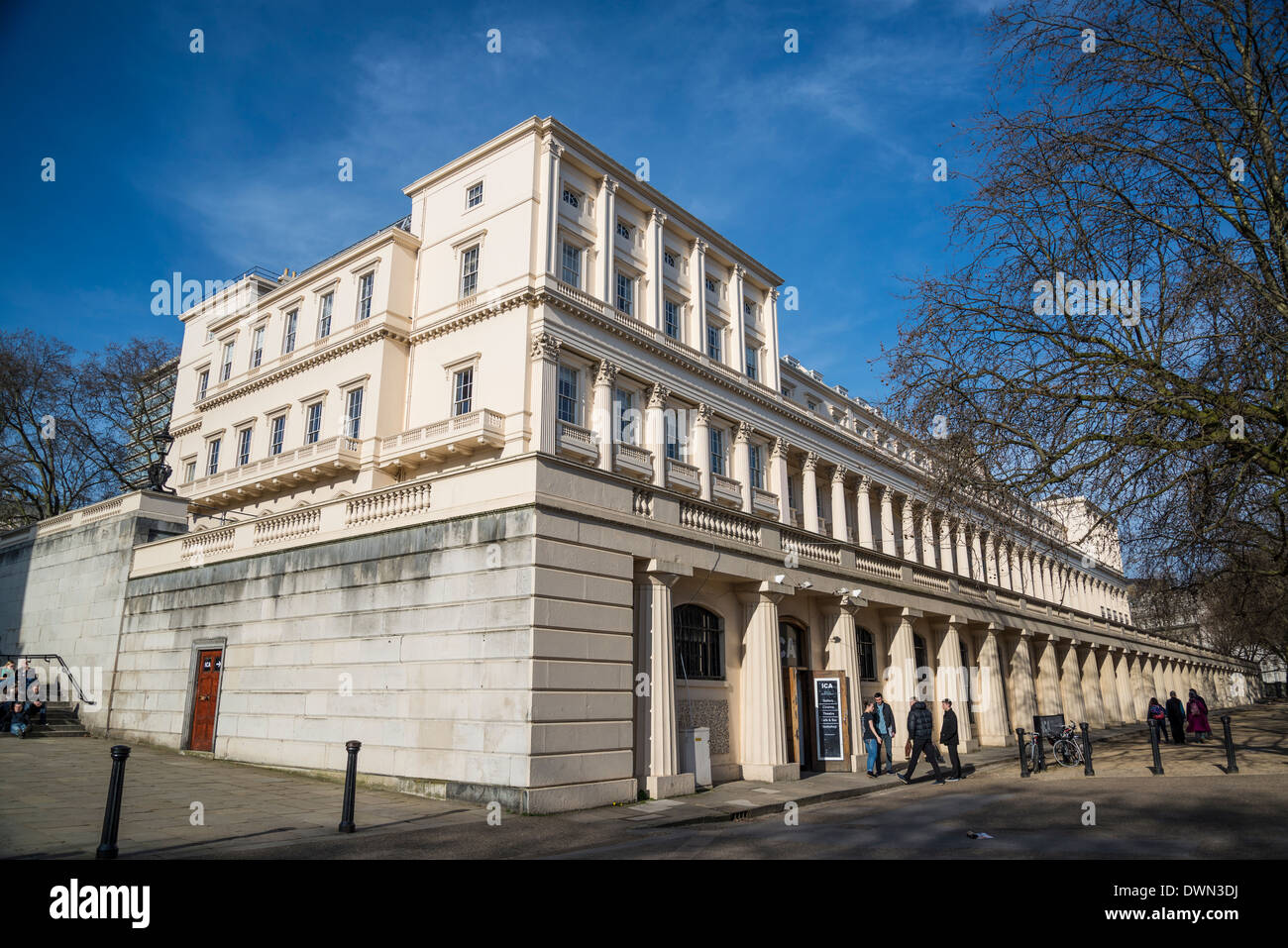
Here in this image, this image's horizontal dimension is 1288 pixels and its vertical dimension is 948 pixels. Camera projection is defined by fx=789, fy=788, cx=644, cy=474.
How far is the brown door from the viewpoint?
740 inches

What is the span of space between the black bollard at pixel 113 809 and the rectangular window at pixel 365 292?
1066 inches

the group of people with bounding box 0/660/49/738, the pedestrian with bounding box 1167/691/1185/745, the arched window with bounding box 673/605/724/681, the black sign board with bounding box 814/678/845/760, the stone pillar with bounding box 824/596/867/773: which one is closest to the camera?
the arched window with bounding box 673/605/724/681

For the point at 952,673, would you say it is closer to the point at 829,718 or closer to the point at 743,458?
the point at 829,718

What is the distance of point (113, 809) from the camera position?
28.3 ft

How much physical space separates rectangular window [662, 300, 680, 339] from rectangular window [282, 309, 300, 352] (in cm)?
1694

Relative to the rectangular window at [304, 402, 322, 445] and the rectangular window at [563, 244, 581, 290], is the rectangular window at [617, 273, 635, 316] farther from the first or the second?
the rectangular window at [304, 402, 322, 445]

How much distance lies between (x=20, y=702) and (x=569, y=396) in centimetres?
1872

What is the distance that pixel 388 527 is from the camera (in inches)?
616

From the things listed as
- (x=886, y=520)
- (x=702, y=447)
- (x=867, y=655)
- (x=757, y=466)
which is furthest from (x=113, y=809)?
(x=886, y=520)

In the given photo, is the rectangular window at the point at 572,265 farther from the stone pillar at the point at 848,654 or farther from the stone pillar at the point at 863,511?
the stone pillar at the point at 863,511

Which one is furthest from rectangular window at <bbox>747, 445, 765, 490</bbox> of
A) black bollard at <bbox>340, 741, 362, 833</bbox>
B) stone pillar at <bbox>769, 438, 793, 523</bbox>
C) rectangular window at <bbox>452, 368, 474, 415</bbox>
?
black bollard at <bbox>340, 741, 362, 833</bbox>

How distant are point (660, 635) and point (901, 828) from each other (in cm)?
564
